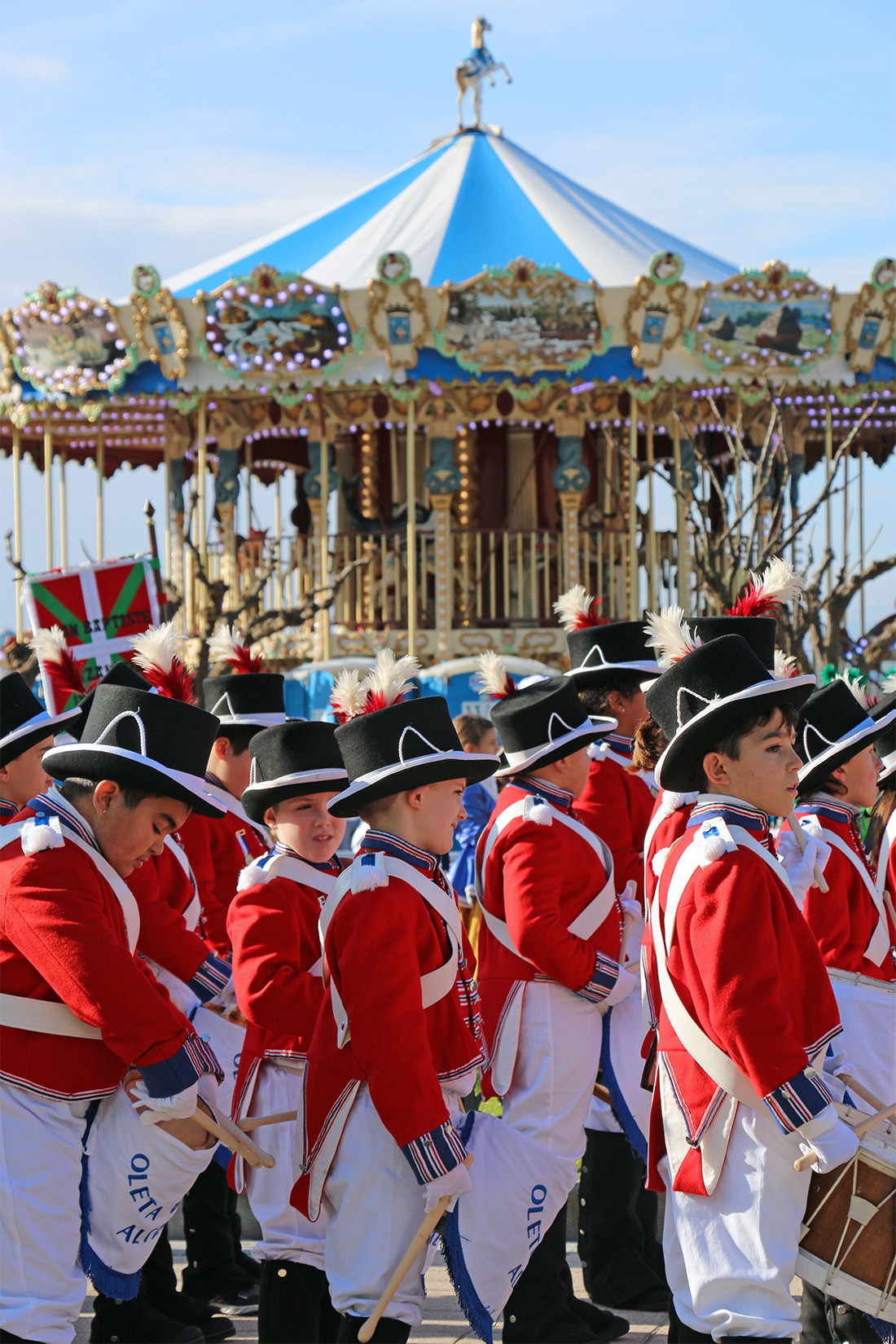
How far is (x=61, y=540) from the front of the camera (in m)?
17.1

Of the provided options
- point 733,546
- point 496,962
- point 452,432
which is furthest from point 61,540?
point 496,962

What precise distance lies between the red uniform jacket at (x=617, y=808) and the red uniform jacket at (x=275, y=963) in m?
1.40

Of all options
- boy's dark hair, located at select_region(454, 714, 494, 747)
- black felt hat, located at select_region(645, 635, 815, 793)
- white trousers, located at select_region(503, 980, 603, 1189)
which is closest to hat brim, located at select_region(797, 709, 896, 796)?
white trousers, located at select_region(503, 980, 603, 1189)

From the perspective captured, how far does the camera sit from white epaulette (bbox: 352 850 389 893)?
3.41 m

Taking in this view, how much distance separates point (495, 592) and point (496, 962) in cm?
1135

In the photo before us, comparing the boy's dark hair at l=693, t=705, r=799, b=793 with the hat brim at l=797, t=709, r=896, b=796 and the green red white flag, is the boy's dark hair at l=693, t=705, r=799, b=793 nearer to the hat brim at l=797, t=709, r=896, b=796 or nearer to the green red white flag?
the hat brim at l=797, t=709, r=896, b=796

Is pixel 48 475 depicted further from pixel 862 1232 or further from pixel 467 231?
pixel 862 1232

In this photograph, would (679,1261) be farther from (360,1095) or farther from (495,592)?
(495,592)

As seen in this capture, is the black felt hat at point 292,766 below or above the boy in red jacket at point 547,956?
above

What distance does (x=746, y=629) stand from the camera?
4.09 m

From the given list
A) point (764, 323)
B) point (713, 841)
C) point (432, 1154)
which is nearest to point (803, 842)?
point (713, 841)

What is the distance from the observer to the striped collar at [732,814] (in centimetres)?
333

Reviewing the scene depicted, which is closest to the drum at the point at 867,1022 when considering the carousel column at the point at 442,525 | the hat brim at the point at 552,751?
the hat brim at the point at 552,751

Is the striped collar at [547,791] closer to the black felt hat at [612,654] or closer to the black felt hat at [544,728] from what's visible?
the black felt hat at [544,728]
